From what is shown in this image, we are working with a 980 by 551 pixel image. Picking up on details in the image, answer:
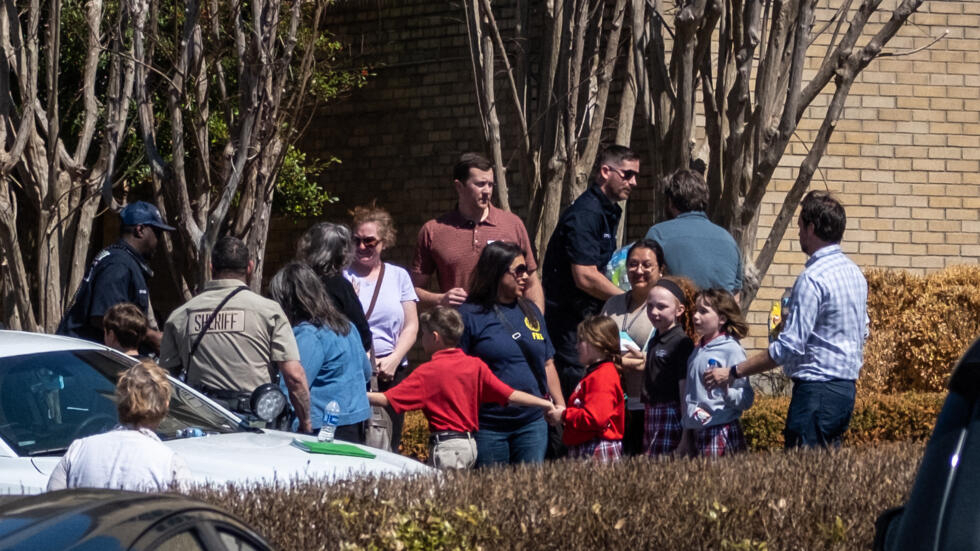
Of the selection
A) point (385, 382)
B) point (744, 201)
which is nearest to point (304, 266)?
point (385, 382)

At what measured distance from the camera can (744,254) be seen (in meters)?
9.62

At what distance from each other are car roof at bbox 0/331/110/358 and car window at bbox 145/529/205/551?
327cm

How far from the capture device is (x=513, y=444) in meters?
7.33

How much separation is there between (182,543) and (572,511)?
1.91 metres

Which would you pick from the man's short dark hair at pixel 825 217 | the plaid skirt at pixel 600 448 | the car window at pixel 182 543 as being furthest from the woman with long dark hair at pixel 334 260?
the car window at pixel 182 543

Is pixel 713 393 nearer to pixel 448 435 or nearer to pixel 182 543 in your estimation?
pixel 448 435

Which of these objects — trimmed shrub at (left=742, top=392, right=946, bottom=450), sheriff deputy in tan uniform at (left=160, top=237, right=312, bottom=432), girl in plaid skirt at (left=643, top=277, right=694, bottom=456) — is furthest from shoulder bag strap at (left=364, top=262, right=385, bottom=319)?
trimmed shrub at (left=742, top=392, right=946, bottom=450)

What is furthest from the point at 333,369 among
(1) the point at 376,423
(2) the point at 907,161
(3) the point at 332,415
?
(2) the point at 907,161

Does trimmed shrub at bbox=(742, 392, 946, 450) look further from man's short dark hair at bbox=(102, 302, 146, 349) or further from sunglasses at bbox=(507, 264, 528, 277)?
Answer: man's short dark hair at bbox=(102, 302, 146, 349)

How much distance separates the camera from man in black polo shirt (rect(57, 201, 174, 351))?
784 centimetres

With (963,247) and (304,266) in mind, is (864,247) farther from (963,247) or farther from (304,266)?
(304,266)

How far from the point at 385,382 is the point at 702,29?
A: 11.2 ft

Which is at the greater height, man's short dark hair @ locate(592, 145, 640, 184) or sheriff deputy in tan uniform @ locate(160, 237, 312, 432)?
man's short dark hair @ locate(592, 145, 640, 184)

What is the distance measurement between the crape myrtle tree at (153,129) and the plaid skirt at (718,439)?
3.76 m
